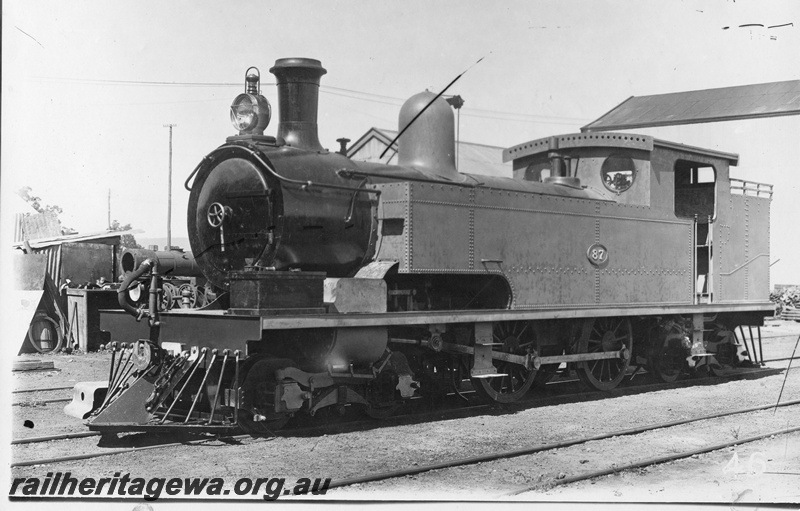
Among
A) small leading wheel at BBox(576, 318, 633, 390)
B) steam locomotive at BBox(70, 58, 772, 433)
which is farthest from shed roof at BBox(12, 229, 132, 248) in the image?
small leading wheel at BBox(576, 318, 633, 390)

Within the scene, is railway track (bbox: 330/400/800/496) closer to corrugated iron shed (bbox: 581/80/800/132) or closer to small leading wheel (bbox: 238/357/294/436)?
small leading wheel (bbox: 238/357/294/436)

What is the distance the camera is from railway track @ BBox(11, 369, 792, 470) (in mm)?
7288

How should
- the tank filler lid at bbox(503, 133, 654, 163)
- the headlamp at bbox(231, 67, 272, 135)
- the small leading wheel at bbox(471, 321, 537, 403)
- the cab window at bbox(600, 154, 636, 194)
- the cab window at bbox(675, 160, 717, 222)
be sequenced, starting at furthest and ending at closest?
1. the cab window at bbox(675, 160, 717, 222)
2. the cab window at bbox(600, 154, 636, 194)
3. the tank filler lid at bbox(503, 133, 654, 163)
4. the small leading wheel at bbox(471, 321, 537, 403)
5. the headlamp at bbox(231, 67, 272, 135)

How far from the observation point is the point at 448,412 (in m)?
9.10

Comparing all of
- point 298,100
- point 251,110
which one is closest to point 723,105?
point 298,100

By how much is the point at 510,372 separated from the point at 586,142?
125 inches

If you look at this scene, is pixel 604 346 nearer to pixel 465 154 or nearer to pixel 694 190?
pixel 694 190

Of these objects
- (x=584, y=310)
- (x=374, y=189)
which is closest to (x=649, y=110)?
Answer: (x=584, y=310)

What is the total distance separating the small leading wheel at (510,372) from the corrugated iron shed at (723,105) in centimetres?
990

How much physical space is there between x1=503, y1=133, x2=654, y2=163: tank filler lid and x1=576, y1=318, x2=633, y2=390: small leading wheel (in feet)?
7.26

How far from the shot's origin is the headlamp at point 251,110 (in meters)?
7.98

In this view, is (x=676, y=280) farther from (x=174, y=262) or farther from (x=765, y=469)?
(x=174, y=262)

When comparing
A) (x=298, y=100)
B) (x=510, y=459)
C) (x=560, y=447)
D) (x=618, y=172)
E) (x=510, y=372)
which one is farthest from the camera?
(x=618, y=172)

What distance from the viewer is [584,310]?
989 cm
